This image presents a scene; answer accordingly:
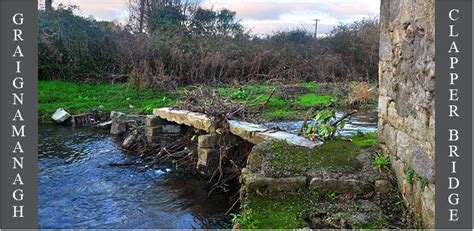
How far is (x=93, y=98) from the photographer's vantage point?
41.2 ft

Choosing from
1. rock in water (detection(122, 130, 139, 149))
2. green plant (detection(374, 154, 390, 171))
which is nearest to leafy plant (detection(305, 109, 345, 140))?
green plant (detection(374, 154, 390, 171))

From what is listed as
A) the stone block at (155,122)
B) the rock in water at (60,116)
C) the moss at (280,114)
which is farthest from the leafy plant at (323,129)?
the rock in water at (60,116)

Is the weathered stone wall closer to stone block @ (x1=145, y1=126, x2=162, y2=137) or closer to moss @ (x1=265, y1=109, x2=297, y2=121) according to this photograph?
moss @ (x1=265, y1=109, x2=297, y2=121)

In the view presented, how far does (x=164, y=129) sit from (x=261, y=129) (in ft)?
10.1

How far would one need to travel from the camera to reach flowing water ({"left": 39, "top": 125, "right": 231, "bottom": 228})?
486 centimetres

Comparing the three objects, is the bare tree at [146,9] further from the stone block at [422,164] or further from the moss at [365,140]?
the stone block at [422,164]

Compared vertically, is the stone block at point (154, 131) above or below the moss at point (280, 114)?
below

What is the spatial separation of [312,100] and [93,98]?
262 inches

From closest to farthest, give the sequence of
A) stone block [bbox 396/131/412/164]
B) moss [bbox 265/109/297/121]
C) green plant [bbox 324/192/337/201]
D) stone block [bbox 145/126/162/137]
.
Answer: stone block [bbox 396/131/412/164] < green plant [bbox 324/192/337/201] < stone block [bbox 145/126/162/137] < moss [bbox 265/109/297/121]

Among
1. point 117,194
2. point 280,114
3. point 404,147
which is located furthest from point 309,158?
point 280,114

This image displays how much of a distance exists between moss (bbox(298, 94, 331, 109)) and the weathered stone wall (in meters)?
6.25

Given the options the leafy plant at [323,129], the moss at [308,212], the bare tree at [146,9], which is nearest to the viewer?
the moss at [308,212]

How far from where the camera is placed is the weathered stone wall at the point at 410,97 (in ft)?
9.48

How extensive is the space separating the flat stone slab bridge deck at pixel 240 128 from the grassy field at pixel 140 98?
2.64 meters
